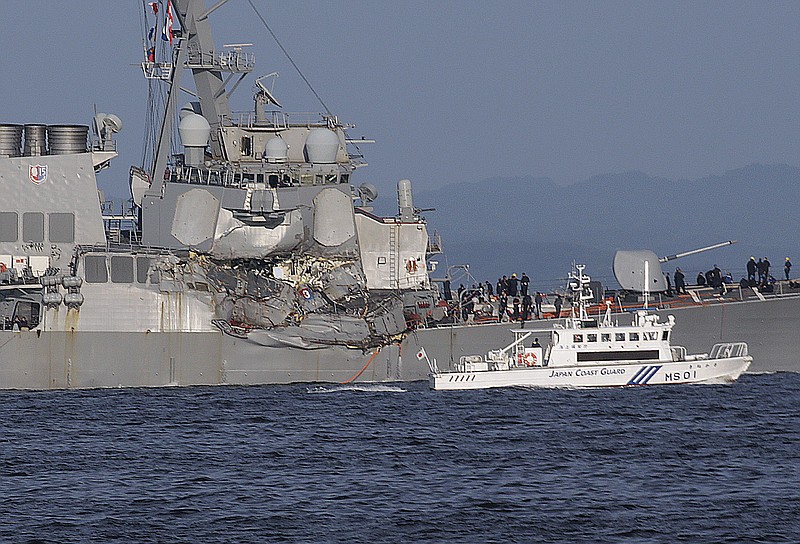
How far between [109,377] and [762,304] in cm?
2020

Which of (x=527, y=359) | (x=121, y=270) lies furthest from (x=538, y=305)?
(x=121, y=270)

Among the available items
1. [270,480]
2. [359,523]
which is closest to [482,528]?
[359,523]

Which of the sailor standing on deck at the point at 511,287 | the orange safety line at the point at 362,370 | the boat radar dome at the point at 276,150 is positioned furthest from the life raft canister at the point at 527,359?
the boat radar dome at the point at 276,150

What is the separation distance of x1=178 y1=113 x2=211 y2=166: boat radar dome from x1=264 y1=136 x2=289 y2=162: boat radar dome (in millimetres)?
2202

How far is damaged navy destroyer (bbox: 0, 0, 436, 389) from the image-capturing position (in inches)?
1615

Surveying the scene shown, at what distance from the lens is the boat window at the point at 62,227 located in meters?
42.5

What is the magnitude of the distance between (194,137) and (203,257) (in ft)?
15.0

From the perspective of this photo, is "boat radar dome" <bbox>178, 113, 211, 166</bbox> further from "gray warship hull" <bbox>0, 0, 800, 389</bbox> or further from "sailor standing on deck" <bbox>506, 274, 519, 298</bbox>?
"sailor standing on deck" <bbox>506, 274, 519, 298</bbox>

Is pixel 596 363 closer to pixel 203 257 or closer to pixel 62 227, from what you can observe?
pixel 203 257

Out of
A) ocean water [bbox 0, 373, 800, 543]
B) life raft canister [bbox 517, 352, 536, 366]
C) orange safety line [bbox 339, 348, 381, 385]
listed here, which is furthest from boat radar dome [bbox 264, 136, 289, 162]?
life raft canister [bbox 517, 352, 536, 366]

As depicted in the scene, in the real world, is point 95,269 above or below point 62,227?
below

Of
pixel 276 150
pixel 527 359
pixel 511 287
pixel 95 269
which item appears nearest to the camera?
pixel 527 359

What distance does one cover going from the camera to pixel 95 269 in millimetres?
41250

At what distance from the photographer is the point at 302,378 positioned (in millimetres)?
41938
